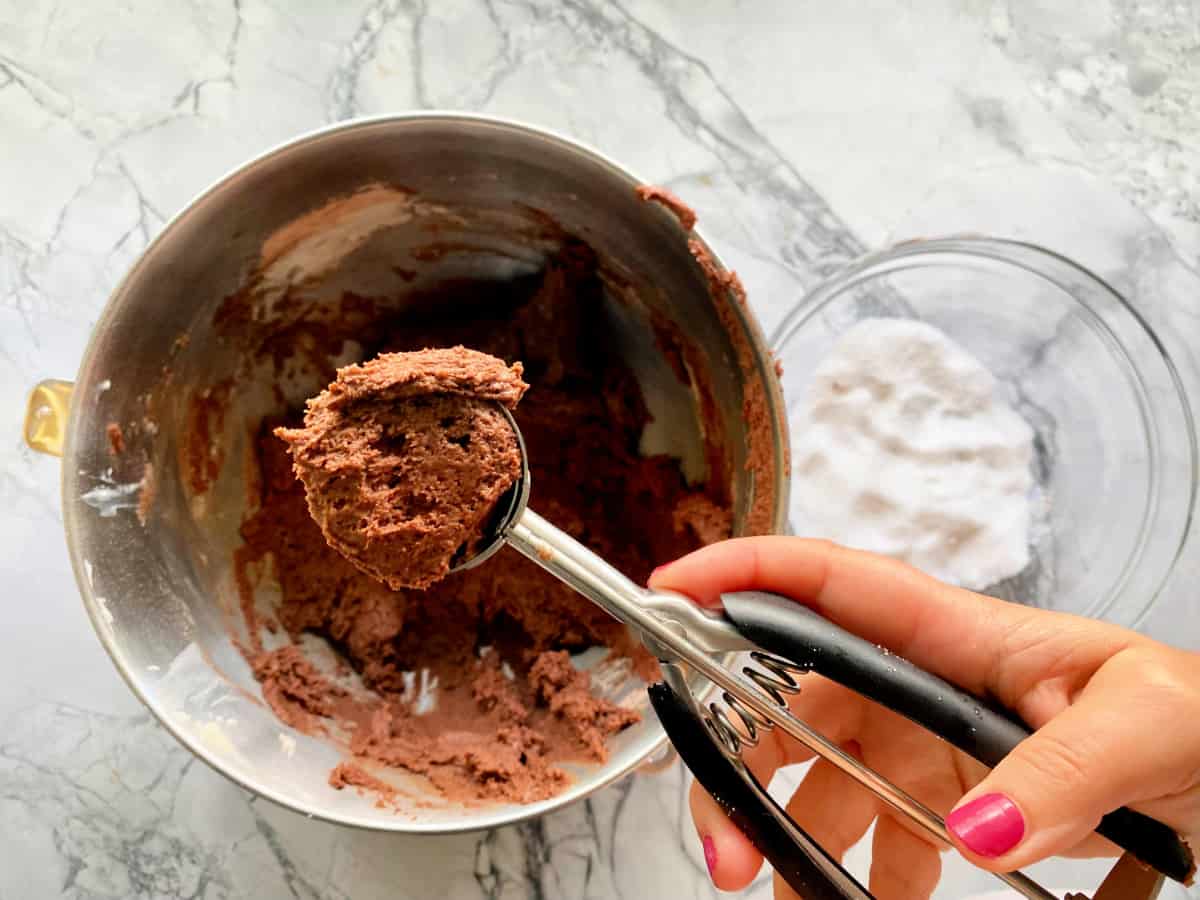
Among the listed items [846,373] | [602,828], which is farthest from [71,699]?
[846,373]

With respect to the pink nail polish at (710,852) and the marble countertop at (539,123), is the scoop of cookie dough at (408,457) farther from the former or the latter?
the marble countertop at (539,123)

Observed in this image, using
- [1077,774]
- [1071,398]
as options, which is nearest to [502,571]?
[1077,774]

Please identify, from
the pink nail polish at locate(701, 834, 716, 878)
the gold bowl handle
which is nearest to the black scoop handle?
the pink nail polish at locate(701, 834, 716, 878)

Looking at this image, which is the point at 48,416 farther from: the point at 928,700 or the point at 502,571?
the point at 928,700

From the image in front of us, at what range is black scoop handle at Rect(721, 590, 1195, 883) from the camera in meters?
0.73

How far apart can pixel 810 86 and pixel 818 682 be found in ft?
2.54

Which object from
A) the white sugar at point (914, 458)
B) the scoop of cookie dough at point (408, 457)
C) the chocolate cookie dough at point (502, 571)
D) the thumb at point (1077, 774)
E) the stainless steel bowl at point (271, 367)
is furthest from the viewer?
the white sugar at point (914, 458)

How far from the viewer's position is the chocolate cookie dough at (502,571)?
1062 millimetres

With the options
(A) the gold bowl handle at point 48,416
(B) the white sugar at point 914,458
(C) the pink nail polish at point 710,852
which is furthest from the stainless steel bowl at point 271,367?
(B) the white sugar at point 914,458

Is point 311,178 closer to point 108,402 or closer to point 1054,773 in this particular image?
point 108,402

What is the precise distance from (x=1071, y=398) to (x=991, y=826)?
79 centimetres

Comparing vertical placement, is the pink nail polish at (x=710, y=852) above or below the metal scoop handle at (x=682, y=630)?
below

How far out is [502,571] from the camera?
1133 millimetres

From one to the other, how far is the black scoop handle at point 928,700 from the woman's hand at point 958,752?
1.1 inches
